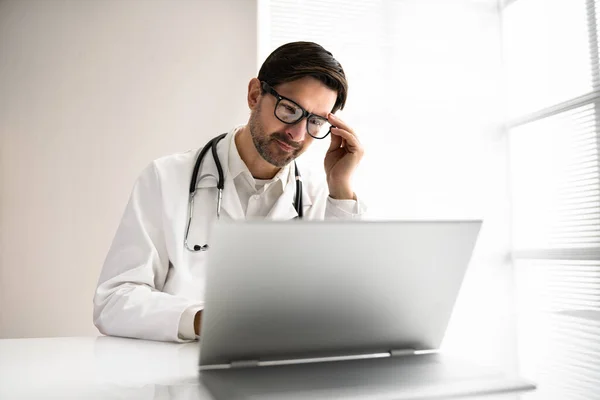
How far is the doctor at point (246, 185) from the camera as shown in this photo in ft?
4.76

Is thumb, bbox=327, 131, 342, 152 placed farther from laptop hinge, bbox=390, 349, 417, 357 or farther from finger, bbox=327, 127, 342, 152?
laptop hinge, bbox=390, 349, 417, 357

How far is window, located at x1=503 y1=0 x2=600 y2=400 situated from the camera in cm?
263

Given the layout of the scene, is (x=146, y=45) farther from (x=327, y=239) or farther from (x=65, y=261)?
(x=327, y=239)

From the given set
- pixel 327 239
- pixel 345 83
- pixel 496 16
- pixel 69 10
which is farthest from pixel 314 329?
pixel 496 16

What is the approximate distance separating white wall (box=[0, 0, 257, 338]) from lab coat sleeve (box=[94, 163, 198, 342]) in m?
1.34

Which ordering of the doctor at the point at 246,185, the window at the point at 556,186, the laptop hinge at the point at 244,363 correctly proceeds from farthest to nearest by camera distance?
the window at the point at 556,186 < the doctor at the point at 246,185 < the laptop hinge at the point at 244,363

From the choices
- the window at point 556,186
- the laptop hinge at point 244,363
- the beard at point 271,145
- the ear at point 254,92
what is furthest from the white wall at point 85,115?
the laptop hinge at point 244,363

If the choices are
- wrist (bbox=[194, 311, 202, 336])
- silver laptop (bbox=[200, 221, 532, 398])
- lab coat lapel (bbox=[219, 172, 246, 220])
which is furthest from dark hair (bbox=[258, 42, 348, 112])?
silver laptop (bbox=[200, 221, 532, 398])

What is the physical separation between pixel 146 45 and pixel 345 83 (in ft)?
5.28

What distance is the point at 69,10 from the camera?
9.25ft

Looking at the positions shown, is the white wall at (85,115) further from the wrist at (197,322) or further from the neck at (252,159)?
the wrist at (197,322)

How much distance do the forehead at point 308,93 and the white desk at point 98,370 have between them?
0.88m

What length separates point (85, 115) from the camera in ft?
9.14

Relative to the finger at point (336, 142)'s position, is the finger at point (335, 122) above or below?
above
